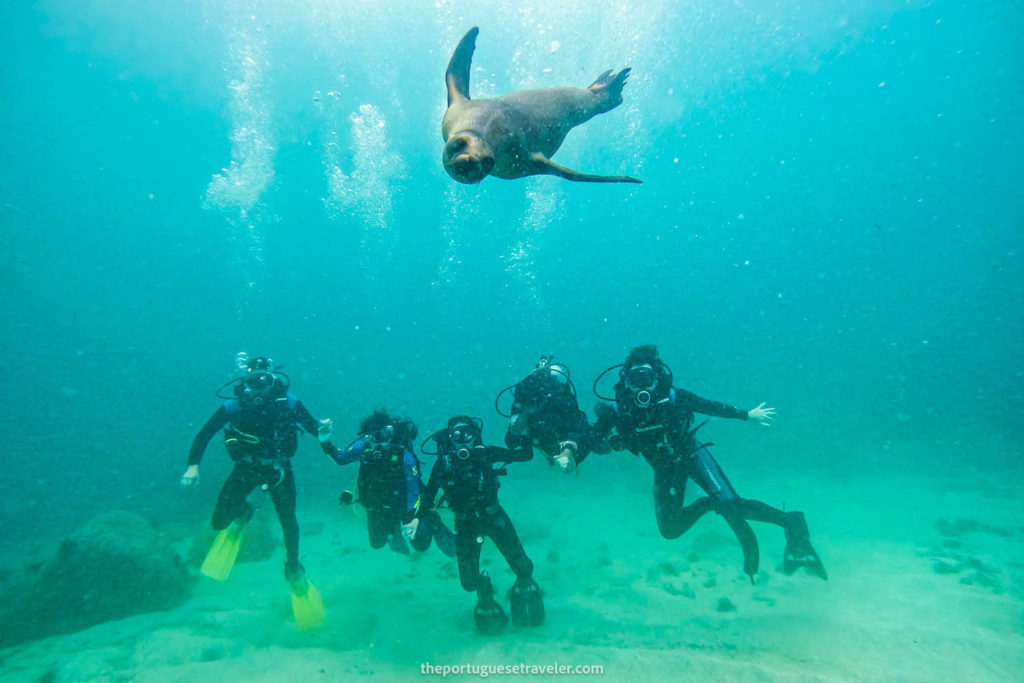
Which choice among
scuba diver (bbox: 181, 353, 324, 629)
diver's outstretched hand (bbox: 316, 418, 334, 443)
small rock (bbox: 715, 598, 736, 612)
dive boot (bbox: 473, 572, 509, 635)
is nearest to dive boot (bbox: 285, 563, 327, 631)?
scuba diver (bbox: 181, 353, 324, 629)

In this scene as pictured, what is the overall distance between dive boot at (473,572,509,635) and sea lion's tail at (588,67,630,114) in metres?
6.24

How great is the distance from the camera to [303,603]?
6746mm

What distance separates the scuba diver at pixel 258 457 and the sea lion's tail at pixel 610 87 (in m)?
5.79

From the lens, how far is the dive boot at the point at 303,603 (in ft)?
21.8

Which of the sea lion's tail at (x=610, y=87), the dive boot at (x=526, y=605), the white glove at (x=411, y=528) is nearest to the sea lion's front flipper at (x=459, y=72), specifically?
the sea lion's tail at (x=610, y=87)

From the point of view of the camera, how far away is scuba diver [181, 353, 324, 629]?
257 inches

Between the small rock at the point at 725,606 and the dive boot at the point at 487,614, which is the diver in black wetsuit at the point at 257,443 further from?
the small rock at the point at 725,606

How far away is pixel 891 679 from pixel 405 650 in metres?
5.74

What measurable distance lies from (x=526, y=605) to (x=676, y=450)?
10.3 feet

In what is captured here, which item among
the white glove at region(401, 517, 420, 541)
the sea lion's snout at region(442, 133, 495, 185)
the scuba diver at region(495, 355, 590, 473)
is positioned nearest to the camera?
the sea lion's snout at region(442, 133, 495, 185)

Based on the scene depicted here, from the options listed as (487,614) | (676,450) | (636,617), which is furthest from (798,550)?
(487,614)

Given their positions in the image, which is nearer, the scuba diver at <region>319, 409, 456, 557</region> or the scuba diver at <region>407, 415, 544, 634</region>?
the scuba diver at <region>407, 415, 544, 634</region>

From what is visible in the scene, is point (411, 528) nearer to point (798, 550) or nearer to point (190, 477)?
point (190, 477)

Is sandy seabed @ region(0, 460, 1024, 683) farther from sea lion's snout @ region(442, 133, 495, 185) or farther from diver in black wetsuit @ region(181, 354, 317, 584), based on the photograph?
sea lion's snout @ region(442, 133, 495, 185)
